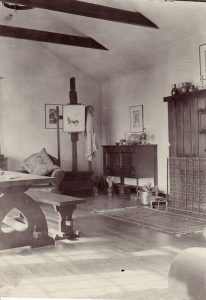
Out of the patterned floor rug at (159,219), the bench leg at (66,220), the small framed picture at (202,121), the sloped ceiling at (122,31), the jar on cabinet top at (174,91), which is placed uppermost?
the sloped ceiling at (122,31)

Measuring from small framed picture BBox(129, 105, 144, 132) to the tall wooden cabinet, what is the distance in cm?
168

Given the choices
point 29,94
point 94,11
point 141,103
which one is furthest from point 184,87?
point 29,94

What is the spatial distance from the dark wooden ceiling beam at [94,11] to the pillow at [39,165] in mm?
3066

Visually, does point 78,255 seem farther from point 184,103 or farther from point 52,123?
point 52,123

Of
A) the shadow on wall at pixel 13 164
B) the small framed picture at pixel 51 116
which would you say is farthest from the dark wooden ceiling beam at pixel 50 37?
the shadow on wall at pixel 13 164

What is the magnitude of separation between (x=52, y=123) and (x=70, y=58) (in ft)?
5.21

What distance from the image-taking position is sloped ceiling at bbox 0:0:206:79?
6441 millimetres

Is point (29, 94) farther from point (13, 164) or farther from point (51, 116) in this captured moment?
point (13, 164)

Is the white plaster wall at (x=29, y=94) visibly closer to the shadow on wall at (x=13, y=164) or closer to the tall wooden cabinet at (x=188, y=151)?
the shadow on wall at (x=13, y=164)

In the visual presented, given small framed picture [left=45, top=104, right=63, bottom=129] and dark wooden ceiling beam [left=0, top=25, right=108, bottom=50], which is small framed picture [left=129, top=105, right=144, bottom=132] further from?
small framed picture [left=45, top=104, right=63, bottom=129]

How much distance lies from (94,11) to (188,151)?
2717mm

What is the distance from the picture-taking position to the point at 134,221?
232 inches

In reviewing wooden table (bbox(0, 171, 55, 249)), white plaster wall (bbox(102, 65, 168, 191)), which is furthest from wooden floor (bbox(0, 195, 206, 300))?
white plaster wall (bbox(102, 65, 168, 191))

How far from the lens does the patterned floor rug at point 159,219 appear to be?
211 inches
